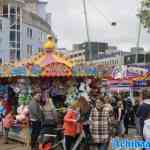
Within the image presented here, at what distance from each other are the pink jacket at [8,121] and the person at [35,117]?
7.93 ft

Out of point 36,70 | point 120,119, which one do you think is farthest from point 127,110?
point 36,70

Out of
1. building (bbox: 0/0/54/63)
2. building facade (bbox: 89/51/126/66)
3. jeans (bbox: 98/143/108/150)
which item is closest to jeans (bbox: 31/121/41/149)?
jeans (bbox: 98/143/108/150)

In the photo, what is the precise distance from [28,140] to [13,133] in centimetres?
250

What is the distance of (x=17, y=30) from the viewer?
69.1 m

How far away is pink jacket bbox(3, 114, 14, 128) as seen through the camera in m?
17.6

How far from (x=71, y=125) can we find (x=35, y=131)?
2.83 metres

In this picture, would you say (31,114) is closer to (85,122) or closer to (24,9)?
(85,122)

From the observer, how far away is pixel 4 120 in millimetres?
17844

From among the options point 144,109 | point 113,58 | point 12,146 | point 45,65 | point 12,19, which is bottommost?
point 12,146

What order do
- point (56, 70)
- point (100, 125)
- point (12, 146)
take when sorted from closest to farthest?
point (100, 125)
point (12, 146)
point (56, 70)

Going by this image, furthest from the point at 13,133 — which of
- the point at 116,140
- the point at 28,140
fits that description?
the point at 116,140

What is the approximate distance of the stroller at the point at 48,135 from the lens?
1316 cm

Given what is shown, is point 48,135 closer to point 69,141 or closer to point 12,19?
point 69,141

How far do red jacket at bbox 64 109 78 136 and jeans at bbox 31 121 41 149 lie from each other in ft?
7.97
